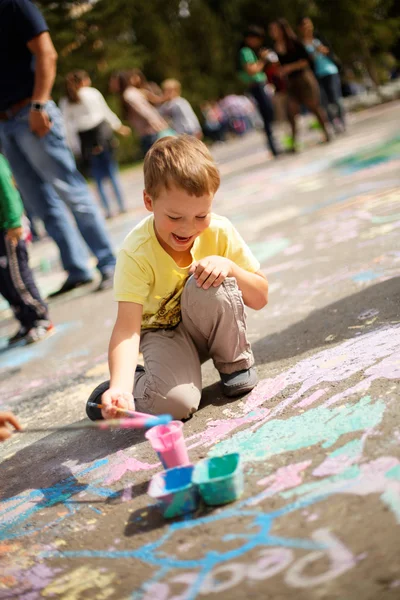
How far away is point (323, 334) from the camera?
9.46 ft

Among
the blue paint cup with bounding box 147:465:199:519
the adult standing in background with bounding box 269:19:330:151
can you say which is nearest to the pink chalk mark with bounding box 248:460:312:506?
the blue paint cup with bounding box 147:465:199:519

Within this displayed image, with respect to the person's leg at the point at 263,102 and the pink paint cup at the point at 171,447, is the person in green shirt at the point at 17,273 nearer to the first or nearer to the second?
the pink paint cup at the point at 171,447

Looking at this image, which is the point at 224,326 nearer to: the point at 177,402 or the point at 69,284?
the point at 177,402

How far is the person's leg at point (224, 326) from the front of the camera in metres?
2.46

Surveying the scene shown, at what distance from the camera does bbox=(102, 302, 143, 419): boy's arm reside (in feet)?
7.16

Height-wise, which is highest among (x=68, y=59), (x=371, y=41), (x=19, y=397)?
(x=68, y=59)

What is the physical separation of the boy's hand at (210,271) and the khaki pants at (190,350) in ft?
0.10

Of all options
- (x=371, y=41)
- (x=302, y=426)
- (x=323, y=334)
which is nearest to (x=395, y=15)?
(x=371, y=41)

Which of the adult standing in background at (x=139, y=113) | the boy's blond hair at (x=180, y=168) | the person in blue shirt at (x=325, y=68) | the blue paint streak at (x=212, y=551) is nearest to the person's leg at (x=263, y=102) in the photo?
the person in blue shirt at (x=325, y=68)

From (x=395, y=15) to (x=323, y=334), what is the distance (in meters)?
9.81

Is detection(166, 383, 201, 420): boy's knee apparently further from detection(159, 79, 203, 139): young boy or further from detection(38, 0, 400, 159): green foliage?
detection(38, 0, 400, 159): green foliage

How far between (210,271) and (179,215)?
211 mm

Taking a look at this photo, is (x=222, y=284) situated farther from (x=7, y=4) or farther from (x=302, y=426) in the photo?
(x=7, y=4)

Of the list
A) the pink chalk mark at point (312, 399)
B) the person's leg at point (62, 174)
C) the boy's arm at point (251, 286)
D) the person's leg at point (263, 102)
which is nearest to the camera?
the pink chalk mark at point (312, 399)
